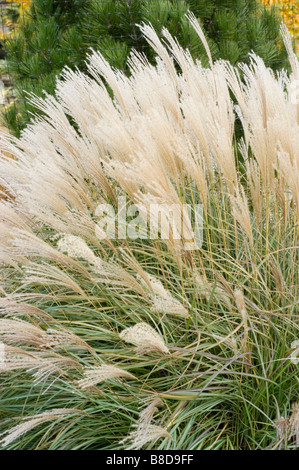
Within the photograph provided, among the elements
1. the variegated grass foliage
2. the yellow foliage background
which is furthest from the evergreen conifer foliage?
the yellow foliage background

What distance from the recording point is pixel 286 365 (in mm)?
1712

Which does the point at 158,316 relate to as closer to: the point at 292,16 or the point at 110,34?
the point at 110,34

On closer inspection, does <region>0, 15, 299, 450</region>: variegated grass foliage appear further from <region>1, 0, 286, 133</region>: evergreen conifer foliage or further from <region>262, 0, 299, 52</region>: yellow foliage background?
<region>262, 0, 299, 52</region>: yellow foliage background

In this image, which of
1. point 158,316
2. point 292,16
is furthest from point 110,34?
point 292,16

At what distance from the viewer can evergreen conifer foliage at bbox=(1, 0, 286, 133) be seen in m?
3.42

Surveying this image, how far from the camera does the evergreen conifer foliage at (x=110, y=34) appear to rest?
11.2ft

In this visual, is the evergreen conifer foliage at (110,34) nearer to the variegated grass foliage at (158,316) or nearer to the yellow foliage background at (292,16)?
the variegated grass foliage at (158,316)

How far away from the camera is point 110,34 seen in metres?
3.54

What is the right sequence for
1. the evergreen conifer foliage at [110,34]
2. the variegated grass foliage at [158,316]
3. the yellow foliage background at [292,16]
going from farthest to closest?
the yellow foliage background at [292,16], the evergreen conifer foliage at [110,34], the variegated grass foliage at [158,316]

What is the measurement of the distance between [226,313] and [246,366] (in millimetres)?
231

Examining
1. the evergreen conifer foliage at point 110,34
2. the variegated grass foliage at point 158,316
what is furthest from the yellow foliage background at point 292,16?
the variegated grass foliage at point 158,316

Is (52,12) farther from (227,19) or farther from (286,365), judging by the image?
(286,365)
